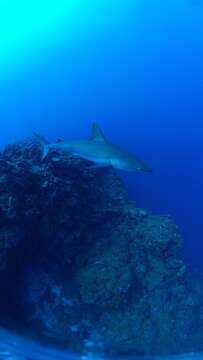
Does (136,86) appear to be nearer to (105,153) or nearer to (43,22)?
(105,153)

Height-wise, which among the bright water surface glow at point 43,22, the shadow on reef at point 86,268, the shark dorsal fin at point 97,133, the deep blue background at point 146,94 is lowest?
the shadow on reef at point 86,268

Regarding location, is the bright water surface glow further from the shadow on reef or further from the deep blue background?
the shadow on reef

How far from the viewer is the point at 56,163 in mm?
7930

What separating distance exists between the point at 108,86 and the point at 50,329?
33.5ft

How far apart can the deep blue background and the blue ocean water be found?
0.11ft

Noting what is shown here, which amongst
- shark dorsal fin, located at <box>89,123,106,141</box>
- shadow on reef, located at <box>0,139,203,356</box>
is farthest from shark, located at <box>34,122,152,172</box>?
shadow on reef, located at <box>0,139,203,356</box>

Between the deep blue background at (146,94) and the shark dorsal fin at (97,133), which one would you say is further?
the deep blue background at (146,94)

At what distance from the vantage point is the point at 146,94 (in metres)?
13.5

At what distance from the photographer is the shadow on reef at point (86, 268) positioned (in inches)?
262

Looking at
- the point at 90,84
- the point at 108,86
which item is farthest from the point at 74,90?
the point at 108,86

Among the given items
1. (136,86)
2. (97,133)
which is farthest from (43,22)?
(97,133)

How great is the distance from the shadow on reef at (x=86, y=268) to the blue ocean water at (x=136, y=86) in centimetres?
332

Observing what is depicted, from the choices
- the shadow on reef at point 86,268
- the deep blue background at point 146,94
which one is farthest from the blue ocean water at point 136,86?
the shadow on reef at point 86,268

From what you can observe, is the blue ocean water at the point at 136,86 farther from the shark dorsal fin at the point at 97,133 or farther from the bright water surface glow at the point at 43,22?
the shark dorsal fin at the point at 97,133
